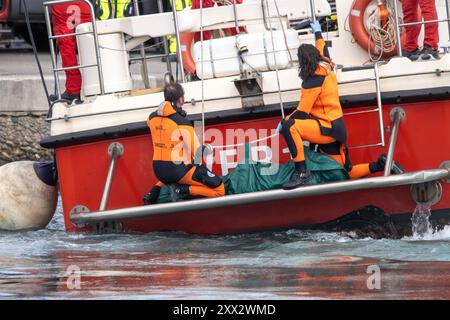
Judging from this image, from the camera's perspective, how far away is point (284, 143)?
8469mm

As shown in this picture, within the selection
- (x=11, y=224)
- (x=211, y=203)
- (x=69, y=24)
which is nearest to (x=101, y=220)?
(x=211, y=203)

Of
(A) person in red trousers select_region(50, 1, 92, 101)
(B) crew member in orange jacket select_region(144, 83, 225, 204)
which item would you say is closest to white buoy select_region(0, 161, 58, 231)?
(A) person in red trousers select_region(50, 1, 92, 101)

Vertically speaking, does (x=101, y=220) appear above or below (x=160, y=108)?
below

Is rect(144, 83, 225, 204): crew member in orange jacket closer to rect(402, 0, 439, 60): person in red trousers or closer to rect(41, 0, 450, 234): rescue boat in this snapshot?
rect(41, 0, 450, 234): rescue boat

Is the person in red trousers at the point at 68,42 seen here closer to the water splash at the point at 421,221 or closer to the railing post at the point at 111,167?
the railing post at the point at 111,167

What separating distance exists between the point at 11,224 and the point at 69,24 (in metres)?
1.69

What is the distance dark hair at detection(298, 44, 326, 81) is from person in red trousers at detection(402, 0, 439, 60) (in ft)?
2.55

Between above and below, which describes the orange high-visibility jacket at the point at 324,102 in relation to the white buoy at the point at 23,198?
above

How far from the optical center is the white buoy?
9.37 meters

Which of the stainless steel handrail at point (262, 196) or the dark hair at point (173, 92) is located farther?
the dark hair at point (173, 92)

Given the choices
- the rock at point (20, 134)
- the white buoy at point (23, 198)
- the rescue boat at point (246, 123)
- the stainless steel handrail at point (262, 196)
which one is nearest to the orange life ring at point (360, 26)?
the rescue boat at point (246, 123)

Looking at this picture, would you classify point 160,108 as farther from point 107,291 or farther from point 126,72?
point 107,291

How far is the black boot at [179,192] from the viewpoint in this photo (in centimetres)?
840

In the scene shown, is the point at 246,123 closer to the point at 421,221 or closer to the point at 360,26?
the point at 360,26
